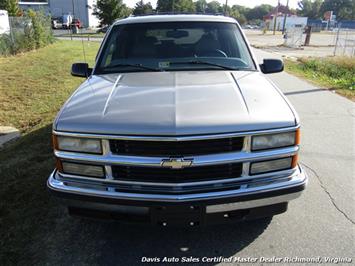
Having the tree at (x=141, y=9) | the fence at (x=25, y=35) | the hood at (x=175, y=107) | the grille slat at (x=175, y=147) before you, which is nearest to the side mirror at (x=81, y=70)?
the hood at (x=175, y=107)

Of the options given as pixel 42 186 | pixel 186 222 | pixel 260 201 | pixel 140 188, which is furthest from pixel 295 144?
pixel 42 186

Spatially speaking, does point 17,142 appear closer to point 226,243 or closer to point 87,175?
point 87,175

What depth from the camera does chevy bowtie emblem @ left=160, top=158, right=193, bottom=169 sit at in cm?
261

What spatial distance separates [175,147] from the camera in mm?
2609

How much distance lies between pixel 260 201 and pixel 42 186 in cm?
260

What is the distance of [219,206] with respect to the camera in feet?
8.89

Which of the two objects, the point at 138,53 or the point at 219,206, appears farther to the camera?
the point at 138,53

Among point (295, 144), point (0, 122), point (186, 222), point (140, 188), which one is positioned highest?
point (295, 144)

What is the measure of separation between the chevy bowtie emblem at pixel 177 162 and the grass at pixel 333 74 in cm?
770

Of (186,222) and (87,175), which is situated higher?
(87,175)

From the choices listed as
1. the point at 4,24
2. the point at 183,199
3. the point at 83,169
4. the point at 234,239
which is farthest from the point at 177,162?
the point at 4,24

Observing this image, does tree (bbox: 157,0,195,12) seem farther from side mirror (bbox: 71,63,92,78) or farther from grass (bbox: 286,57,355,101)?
side mirror (bbox: 71,63,92,78)

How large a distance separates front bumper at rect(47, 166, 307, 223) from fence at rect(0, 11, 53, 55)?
15.4 m

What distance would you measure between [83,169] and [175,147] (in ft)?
2.46
